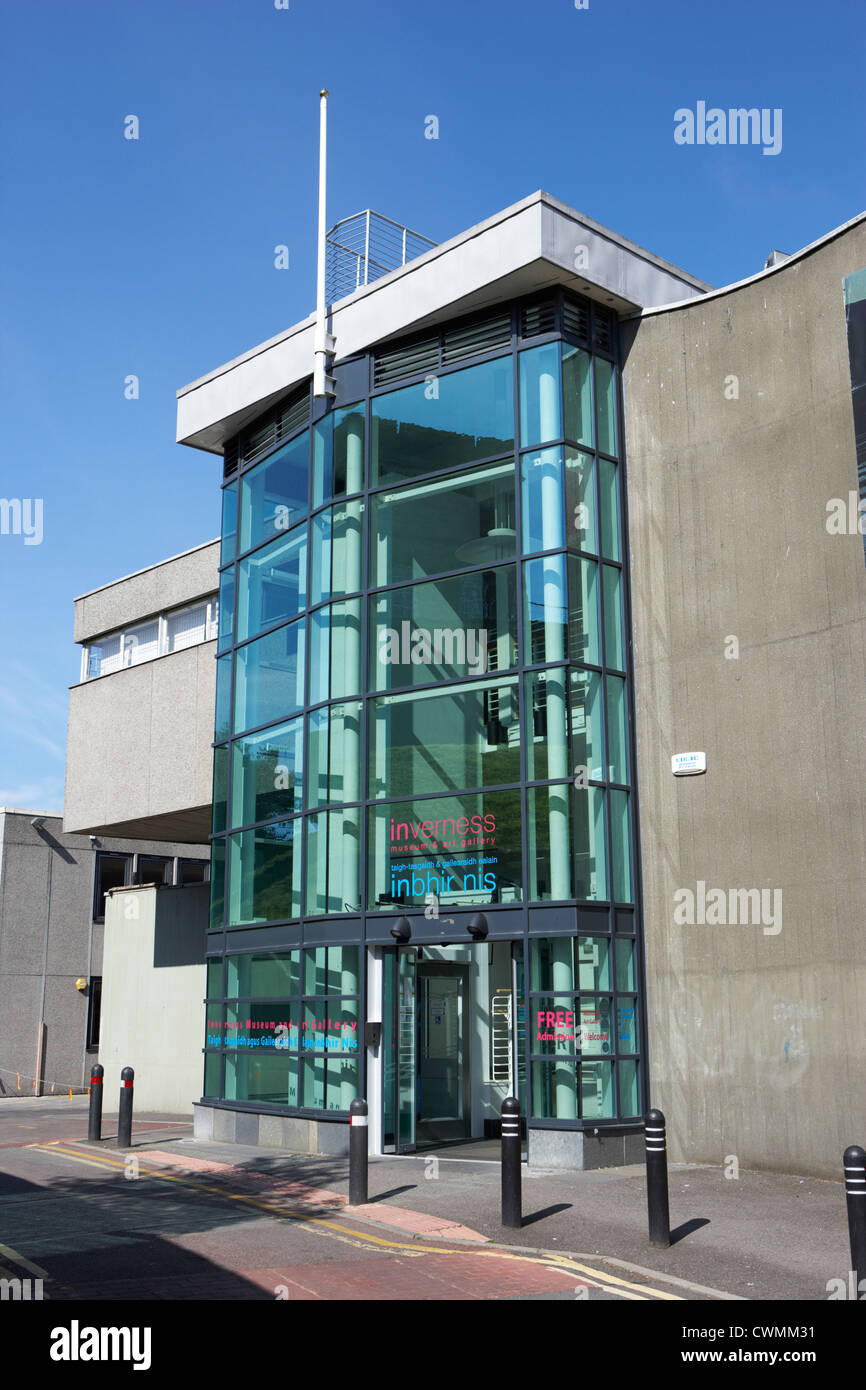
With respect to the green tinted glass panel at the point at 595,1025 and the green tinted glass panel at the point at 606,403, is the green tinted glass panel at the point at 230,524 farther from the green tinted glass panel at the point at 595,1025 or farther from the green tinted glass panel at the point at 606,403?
the green tinted glass panel at the point at 595,1025

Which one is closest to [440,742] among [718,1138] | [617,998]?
[617,998]

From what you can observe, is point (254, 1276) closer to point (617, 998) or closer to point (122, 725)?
point (617, 998)

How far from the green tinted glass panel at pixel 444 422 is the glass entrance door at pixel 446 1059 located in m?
7.16

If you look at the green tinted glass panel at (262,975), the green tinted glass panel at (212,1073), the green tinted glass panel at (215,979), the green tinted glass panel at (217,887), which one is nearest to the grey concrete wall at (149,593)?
the green tinted glass panel at (217,887)

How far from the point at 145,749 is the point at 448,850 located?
9.74 meters

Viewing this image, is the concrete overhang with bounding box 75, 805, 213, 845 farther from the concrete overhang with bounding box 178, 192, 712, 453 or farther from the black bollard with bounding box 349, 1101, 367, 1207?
the black bollard with bounding box 349, 1101, 367, 1207

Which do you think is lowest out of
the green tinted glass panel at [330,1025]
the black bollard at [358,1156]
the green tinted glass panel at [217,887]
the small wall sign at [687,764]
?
the black bollard at [358,1156]

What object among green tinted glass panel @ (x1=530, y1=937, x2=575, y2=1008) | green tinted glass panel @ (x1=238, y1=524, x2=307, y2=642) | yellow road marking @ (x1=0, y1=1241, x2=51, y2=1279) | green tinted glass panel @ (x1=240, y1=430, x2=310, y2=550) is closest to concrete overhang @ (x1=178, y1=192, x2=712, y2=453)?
green tinted glass panel @ (x1=240, y1=430, x2=310, y2=550)

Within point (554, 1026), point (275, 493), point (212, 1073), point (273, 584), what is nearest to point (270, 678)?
point (273, 584)

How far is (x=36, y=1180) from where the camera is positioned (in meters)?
14.2

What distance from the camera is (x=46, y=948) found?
3447 centimetres

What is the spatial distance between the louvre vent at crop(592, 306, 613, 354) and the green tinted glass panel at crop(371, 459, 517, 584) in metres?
2.13

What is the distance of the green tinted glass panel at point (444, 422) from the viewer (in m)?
16.4

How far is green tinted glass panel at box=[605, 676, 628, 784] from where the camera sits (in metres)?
15.7
